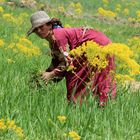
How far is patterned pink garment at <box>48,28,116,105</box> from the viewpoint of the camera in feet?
19.1

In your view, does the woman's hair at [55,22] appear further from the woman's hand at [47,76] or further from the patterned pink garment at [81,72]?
the woman's hand at [47,76]

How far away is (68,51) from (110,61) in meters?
0.53

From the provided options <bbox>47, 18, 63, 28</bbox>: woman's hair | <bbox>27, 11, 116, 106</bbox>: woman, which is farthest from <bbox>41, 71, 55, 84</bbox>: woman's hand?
<bbox>47, 18, 63, 28</bbox>: woman's hair

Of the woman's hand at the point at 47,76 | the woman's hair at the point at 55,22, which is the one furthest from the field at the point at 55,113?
the woman's hair at the point at 55,22

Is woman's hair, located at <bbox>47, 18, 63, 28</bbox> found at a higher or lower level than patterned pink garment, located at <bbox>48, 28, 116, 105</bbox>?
higher

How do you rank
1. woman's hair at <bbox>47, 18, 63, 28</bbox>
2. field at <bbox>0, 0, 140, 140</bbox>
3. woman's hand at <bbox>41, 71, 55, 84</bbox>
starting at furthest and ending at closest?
woman's hand at <bbox>41, 71, 55, 84</bbox>
woman's hair at <bbox>47, 18, 63, 28</bbox>
field at <bbox>0, 0, 140, 140</bbox>

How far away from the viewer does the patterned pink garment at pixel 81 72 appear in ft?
19.1

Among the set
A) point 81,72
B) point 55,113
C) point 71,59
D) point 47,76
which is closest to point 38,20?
point 71,59

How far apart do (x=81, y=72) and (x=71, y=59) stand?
10.1 inches

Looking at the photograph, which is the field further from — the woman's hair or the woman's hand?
the woman's hair

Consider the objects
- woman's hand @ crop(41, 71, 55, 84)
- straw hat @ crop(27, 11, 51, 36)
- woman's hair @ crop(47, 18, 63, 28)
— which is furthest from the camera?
woman's hand @ crop(41, 71, 55, 84)

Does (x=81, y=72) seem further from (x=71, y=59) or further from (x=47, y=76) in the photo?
(x=47, y=76)

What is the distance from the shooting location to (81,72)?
606 centimetres

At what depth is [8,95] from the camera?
5.46 m
